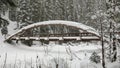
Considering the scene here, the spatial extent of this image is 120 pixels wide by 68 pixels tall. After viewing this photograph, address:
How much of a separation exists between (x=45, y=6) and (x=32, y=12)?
12.2m

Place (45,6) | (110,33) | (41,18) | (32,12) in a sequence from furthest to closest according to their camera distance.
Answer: (45,6)
(41,18)
(32,12)
(110,33)

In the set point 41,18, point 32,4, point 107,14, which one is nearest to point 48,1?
point 41,18

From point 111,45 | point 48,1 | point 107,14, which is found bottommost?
point 111,45

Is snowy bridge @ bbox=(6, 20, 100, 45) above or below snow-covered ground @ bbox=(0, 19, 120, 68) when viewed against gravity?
above

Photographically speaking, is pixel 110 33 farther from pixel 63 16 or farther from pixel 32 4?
pixel 63 16

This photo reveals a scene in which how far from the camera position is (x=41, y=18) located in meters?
42.3

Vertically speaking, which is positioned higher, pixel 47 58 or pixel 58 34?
pixel 58 34

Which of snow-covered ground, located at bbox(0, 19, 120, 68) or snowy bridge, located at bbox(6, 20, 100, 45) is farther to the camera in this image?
snowy bridge, located at bbox(6, 20, 100, 45)

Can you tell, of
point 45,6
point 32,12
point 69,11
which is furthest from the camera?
point 69,11

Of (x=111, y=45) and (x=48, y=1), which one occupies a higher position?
(x=48, y=1)

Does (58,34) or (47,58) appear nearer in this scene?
(47,58)

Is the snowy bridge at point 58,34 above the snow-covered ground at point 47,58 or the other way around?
above

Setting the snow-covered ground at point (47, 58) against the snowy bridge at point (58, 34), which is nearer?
the snow-covered ground at point (47, 58)

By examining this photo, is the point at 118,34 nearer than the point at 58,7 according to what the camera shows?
Yes
